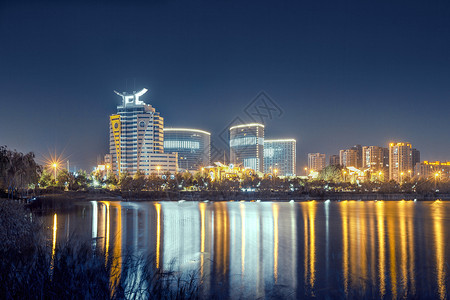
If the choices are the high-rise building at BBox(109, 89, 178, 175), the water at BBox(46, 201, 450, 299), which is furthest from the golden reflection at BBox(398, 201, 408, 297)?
the high-rise building at BBox(109, 89, 178, 175)

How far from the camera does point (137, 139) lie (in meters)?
154

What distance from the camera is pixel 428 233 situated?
1067 inches

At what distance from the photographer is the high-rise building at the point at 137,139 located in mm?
153750

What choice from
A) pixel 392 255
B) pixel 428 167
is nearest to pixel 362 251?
pixel 392 255

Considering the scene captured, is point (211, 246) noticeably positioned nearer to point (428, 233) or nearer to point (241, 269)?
point (241, 269)

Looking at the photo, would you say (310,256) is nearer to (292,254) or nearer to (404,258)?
(292,254)

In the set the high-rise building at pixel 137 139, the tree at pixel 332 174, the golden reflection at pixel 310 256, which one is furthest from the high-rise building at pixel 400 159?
the golden reflection at pixel 310 256

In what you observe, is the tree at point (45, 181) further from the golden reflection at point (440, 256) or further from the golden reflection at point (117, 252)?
the golden reflection at point (440, 256)

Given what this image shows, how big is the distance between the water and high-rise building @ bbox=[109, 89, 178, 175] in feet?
409

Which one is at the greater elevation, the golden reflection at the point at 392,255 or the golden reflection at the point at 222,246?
the golden reflection at the point at 222,246

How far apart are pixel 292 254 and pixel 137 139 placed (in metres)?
142

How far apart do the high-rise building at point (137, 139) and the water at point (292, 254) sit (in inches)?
4909

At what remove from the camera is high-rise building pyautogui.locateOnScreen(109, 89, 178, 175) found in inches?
6053

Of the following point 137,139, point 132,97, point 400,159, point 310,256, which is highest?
point 132,97
